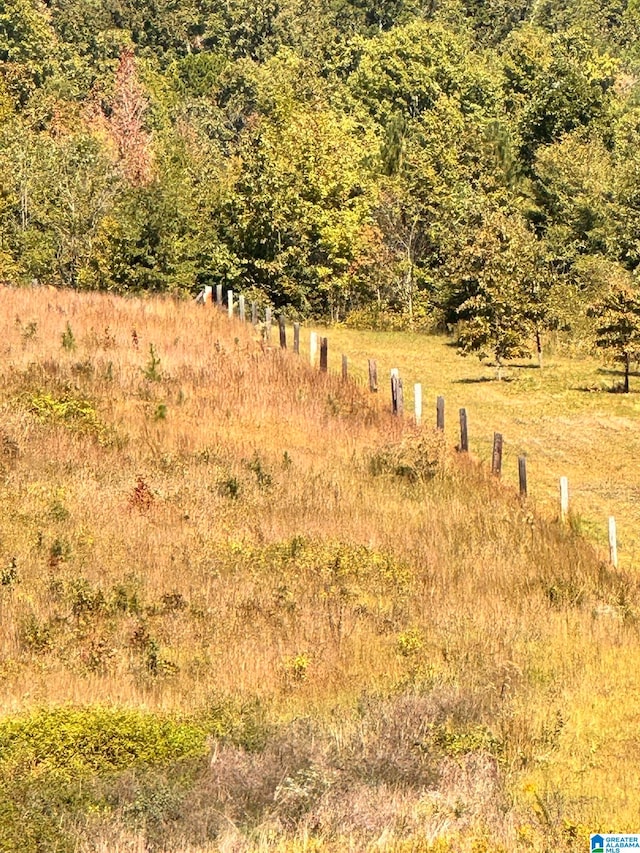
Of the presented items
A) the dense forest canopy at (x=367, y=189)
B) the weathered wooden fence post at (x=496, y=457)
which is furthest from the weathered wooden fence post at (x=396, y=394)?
the dense forest canopy at (x=367, y=189)

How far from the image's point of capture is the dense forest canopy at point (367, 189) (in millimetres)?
52375

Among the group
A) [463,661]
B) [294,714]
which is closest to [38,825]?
[294,714]

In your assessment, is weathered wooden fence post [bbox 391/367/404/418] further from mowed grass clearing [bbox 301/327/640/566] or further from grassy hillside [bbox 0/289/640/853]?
mowed grass clearing [bbox 301/327/640/566]

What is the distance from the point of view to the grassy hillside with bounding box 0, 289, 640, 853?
33.9 feet

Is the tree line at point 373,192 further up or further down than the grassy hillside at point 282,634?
further up

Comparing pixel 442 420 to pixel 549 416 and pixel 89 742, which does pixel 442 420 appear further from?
pixel 89 742

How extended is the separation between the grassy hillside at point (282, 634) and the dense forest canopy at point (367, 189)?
18.8m

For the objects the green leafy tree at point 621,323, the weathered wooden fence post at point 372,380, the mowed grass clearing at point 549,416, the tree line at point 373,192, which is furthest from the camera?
the tree line at point 373,192

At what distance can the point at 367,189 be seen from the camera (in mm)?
69812

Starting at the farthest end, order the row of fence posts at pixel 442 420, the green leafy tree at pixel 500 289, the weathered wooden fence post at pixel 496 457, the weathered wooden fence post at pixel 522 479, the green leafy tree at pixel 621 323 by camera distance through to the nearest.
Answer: the green leafy tree at pixel 500 289
the green leafy tree at pixel 621 323
the weathered wooden fence post at pixel 496 457
the weathered wooden fence post at pixel 522 479
the row of fence posts at pixel 442 420

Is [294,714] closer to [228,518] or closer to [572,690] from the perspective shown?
[572,690]

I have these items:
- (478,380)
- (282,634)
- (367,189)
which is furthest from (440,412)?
(367,189)

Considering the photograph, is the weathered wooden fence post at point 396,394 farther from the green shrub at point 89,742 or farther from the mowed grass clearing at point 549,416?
the green shrub at point 89,742

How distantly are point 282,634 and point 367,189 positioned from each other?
55.9m
